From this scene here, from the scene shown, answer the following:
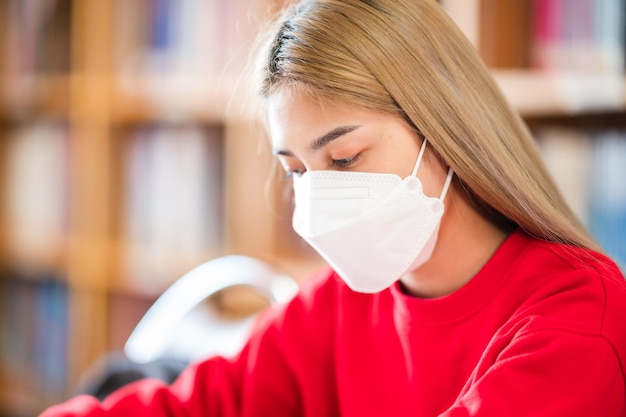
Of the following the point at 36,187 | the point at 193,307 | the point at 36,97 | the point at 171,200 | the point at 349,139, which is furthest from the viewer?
the point at 36,187

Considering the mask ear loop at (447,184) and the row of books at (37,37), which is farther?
the row of books at (37,37)

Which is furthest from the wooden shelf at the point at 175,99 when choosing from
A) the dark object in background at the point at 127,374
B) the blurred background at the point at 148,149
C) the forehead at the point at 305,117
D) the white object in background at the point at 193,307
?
the forehead at the point at 305,117

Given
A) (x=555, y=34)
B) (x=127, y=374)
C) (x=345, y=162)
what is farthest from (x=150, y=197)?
(x=345, y=162)

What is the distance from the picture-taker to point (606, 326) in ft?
2.45

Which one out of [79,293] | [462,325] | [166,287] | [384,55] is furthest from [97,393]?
[79,293]

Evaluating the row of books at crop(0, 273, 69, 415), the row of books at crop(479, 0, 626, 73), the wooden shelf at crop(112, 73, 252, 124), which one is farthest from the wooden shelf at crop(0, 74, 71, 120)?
the row of books at crop(479, 0, 626, 73)

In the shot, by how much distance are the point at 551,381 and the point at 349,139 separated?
12.9 inches

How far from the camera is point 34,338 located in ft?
8.22

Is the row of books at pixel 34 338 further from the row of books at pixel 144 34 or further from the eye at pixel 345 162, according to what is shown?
the eye at pixel 345 162

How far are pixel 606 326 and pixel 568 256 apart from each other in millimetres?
113

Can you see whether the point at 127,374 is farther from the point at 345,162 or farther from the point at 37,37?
the point at 37,37

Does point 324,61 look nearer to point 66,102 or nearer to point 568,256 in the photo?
point 568,256

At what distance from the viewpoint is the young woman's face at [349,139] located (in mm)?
837

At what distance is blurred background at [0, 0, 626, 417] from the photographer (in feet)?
4.34
